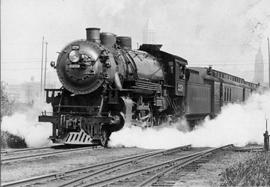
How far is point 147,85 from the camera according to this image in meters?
16.8

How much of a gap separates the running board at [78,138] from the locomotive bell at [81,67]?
1.43 metres

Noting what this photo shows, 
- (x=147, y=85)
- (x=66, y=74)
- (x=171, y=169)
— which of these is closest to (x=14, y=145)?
(x=66, y=74)

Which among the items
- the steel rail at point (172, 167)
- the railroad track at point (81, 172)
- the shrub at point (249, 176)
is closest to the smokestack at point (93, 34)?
the railroad track at point (81, 172)

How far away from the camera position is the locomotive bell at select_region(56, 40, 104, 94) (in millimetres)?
15195

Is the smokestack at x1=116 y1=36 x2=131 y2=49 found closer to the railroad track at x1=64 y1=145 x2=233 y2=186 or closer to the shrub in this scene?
the railroad track at x1=64 y1=145 x2=233 y2=186

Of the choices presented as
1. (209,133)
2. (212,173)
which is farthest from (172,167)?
(209,133)

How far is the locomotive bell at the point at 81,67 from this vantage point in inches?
598

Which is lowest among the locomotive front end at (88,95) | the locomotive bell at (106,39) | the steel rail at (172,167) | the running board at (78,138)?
the steel rail at (172,167)

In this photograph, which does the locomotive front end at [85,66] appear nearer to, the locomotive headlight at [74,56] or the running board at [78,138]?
the locomotive headlight at [74,56]

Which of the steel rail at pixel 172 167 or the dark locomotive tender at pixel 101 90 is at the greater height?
the dark locomotive tender at pixel 101 90

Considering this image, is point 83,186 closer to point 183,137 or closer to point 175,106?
point 183,137

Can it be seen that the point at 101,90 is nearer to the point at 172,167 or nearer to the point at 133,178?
the point at 172,167

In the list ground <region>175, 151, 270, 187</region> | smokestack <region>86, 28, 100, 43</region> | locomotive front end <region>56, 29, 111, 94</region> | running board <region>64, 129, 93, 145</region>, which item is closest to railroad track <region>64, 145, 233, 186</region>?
ground <region>175, 151, 270, 187</region>

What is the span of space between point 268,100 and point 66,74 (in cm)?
1475
